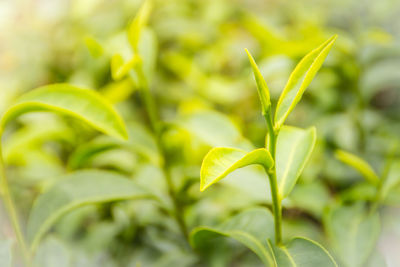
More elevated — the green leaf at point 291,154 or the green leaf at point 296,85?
the green leaf at point 296,85

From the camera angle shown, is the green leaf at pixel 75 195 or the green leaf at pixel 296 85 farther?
the green leaf at pixel 75 195

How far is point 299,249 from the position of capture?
0.51 metres

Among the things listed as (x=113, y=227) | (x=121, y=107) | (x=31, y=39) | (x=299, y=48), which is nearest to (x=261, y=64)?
(x=299, y=48)

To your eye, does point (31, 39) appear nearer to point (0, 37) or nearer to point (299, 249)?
point (0, 37)

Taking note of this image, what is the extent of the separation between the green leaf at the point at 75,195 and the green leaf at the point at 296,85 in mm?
302

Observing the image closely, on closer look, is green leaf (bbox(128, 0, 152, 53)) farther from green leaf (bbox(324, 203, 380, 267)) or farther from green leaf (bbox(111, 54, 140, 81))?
green leaf (bbox(324, 203, 380, 267))

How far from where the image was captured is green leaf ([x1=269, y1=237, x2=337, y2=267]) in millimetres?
486

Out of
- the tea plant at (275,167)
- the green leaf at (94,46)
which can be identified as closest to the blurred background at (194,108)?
the green leaf at (94,46)

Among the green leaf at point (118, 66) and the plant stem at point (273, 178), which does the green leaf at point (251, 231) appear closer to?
the plant stem at point (273, 178)

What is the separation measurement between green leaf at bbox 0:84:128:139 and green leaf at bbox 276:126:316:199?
0.24 m

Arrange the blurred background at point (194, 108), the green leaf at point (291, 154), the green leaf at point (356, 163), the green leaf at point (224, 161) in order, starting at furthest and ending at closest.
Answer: the blurred background at point (194, 108)
the green leaf at point (356, 163)
the green leaf at point (291, 154)
the green leaf at point (224, 161)

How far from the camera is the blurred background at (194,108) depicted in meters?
0.80

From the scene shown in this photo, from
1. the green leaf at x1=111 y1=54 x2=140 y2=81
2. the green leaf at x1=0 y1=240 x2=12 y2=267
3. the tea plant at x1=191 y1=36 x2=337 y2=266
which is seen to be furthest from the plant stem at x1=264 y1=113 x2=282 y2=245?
the green leaf at x1=0 y1=240 x2=12 y2=267

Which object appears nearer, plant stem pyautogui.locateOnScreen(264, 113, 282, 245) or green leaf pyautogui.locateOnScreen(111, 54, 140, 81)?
plant stem pyautogui.locateOnScreen(264, 113, 282, 245)
